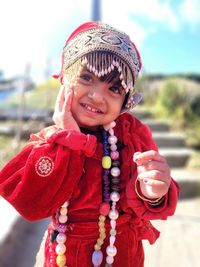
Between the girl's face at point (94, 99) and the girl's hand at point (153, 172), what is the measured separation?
7.7 inches

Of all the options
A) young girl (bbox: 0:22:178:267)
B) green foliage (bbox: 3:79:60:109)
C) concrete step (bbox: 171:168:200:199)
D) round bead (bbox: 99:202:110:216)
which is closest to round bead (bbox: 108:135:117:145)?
young girl (bbox: 0:22:178:267)

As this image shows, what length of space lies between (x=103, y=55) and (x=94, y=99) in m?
0.15

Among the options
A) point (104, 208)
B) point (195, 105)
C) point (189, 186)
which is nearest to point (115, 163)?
point (104, 208)

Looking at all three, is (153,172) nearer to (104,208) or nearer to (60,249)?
(104,208)

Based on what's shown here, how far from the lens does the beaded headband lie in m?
1.31

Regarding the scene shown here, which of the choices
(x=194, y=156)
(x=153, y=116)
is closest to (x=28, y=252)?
(x=194, y=156)

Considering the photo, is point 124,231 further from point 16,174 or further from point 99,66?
point 99,66

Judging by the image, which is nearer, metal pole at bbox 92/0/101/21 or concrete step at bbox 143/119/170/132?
metal pole at bbox 92/0/101/21

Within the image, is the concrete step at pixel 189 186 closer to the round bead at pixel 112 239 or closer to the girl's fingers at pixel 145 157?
the round bead at pixel 112 239

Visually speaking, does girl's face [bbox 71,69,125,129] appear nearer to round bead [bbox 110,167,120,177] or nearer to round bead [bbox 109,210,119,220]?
round bead [bbox 110,167,120,177]

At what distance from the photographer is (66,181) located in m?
1.26

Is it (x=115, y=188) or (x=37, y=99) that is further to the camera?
(x=37, y=99)

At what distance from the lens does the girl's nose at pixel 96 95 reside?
129 cm

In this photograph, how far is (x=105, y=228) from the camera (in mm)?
1345
